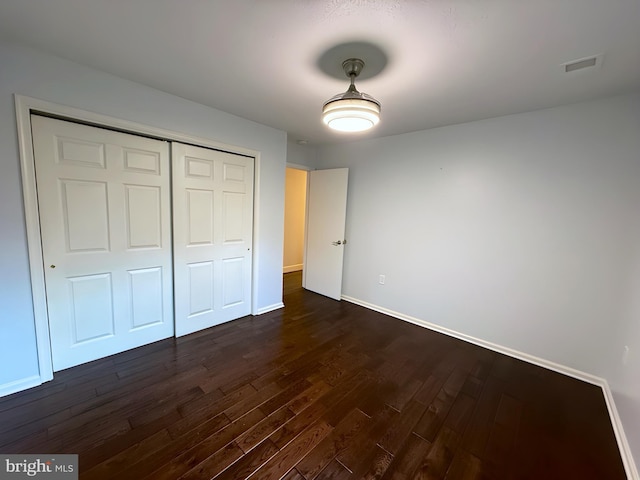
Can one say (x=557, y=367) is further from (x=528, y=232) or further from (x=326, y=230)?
(x=326, y=230)

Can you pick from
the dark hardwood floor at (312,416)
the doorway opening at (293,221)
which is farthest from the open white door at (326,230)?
the dark hardwood floor at (312,416)

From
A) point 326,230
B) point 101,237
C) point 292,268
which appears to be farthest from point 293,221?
point 101,237

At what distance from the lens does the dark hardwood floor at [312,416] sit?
145 cm

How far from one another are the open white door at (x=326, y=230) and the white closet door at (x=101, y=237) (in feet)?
7.34

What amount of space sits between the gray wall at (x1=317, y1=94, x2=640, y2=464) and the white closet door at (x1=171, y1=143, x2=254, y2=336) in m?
1.86

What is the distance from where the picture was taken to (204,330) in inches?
114

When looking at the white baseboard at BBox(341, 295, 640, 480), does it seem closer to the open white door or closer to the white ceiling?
the open white door

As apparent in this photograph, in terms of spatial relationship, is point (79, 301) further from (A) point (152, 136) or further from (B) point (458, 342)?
(B) point (458, 342)

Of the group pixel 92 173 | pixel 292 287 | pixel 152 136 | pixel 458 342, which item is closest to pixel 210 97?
pixel 152 136

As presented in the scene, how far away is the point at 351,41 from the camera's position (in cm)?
Result: 153

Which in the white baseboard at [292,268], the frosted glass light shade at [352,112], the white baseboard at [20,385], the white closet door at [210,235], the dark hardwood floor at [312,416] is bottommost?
the dark hardwood floor at [312,416]

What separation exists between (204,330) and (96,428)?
1.31 metres

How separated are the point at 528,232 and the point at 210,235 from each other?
10.7 feet

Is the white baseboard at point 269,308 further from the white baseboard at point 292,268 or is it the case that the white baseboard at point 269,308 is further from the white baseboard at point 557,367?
the white baseboard at point 292,268
